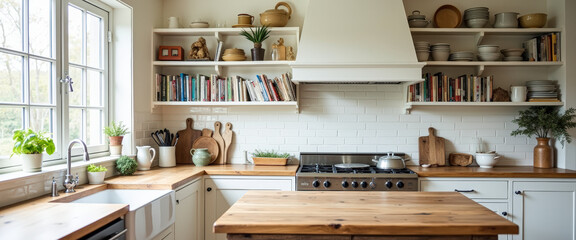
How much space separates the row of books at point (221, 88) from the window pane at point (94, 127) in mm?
739

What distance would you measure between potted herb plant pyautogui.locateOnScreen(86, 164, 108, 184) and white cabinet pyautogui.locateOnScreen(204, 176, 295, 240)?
1002 mm

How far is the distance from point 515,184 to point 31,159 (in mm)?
3834

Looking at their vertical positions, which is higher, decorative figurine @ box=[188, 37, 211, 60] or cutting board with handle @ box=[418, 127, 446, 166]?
decorative figurine @ box=[188, 37, 211, 60]

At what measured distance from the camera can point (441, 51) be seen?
163 inches

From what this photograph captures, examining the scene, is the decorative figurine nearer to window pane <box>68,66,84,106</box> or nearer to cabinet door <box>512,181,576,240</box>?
window pane <box>68,66,84,106</box>

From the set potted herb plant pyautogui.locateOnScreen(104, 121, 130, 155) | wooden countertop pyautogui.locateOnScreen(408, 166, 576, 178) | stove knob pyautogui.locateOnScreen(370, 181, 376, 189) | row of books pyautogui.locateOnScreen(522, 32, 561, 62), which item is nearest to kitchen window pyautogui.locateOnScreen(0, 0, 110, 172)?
potted herb plant pyautogui.locateOnScreen(104, 121, 130, 155)

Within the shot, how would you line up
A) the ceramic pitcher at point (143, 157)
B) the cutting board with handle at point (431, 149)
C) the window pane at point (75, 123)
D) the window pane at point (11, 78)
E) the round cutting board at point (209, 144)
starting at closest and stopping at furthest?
1. the window pane at point (11, 78)
2. the window pane at point (75, 123)
3. the ceramic pitcher at point (143, 157)
4. the cutting board with handle at point (431, 149)
5. the round cutting board at point (209, 144)

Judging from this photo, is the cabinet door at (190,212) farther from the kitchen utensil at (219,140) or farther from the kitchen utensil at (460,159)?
the kitchen utensil at (460,159)

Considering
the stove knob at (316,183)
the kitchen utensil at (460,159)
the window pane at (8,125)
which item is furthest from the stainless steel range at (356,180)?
the window pane at (8,125)

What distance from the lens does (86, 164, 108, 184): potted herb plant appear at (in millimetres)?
3045

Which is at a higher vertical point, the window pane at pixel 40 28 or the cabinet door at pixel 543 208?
the window pane at pixel 40 28

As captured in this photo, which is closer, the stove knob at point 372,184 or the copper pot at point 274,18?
the stove knob at point 372,184

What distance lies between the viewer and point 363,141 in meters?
4.43

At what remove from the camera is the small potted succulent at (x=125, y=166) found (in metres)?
3.44
